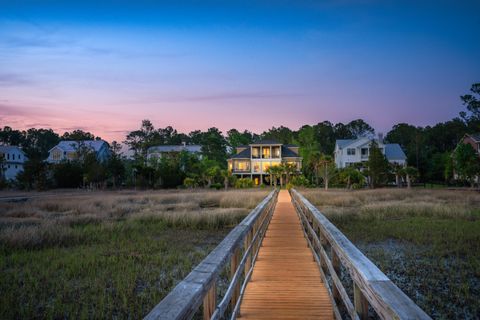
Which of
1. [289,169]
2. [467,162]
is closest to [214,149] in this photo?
[289,169]

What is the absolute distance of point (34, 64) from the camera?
27859 mm

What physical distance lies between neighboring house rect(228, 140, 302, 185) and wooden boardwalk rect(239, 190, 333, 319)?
4281cm

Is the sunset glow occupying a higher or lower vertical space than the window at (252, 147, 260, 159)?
higher

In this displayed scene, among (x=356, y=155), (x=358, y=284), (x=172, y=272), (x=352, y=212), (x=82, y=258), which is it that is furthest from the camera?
(x=356, y=155)

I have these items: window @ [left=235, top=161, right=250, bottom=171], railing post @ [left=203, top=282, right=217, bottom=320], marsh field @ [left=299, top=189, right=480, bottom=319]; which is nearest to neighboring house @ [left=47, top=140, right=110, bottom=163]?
window @ [left=235, top=161, right=250, bottom=171]

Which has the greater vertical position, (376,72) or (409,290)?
(376,72)

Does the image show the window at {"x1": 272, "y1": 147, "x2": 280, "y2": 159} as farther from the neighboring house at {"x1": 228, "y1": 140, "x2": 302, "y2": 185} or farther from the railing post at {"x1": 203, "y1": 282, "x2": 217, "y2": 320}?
the railing post at {"x1": 203, "y1": 282, "x2": 217, "y2": 320}

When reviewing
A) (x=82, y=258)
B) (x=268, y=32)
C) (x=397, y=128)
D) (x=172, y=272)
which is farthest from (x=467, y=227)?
(x=397, y=128)

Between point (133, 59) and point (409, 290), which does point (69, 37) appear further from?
point (409, 290)

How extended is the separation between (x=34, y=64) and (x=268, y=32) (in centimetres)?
2099

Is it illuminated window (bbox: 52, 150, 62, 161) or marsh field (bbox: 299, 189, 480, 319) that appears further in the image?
illuminated window (bbox: 52, 150, 62, 161)

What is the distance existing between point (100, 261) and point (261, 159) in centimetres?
4319

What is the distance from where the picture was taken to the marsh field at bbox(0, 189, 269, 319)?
6.24 metres

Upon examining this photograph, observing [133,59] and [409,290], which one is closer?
[409,290]
